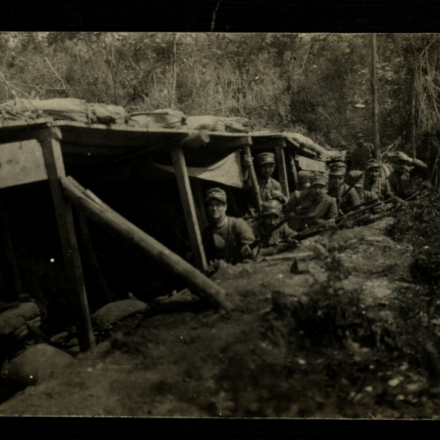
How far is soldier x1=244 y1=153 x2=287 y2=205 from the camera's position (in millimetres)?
3023

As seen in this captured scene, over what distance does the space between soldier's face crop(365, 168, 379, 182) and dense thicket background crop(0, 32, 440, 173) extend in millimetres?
142

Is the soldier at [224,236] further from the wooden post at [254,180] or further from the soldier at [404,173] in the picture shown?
the soldier at [404,173]

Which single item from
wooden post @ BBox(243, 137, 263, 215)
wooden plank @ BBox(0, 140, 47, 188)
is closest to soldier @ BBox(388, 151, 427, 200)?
wooden post @ BBox(243, 137, 263, 215)

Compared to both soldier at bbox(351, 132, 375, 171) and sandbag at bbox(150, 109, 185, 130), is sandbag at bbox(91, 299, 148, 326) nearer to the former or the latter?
sandbag at bbox(150, 109, 185, 130)

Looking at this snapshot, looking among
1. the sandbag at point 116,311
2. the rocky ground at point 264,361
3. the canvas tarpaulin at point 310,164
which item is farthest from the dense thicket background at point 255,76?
the sandbag at point 116,311

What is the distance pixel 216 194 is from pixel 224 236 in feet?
0.72

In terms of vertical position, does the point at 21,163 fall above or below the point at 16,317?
above

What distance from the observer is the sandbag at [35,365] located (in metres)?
2.80

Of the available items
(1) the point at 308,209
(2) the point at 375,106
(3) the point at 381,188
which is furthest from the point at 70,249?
(2) the point at 375,106

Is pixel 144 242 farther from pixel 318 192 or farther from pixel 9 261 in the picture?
pixel 318 192

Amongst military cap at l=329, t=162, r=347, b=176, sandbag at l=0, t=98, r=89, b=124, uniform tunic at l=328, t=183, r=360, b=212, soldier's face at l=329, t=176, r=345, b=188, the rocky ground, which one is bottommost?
the rocky ground

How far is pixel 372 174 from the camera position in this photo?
9.86 ft

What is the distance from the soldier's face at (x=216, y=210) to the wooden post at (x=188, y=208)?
85mm
